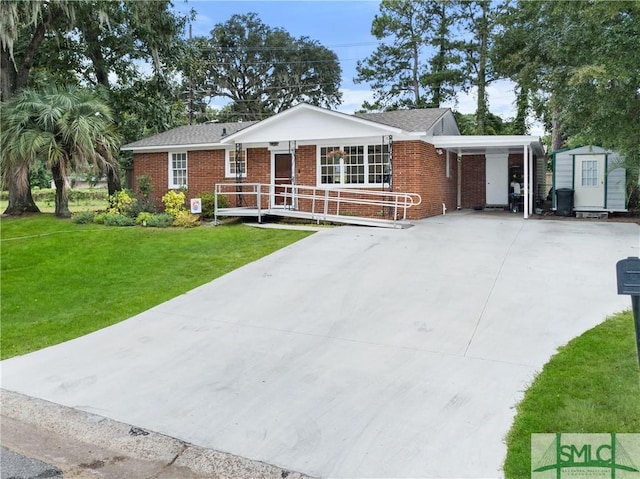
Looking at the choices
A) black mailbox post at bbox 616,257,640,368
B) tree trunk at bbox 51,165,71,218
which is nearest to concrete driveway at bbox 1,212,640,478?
black mailbox post at bbox 616,257,640,368

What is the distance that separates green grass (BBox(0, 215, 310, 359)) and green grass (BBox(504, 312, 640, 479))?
5.71 m

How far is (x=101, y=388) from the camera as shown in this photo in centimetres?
508

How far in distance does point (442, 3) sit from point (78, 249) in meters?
27.1

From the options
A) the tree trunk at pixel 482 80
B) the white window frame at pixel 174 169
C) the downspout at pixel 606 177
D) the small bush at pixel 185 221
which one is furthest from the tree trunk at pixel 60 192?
the tree trunk at pixel 482 80

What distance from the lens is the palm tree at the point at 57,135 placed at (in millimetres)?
15094

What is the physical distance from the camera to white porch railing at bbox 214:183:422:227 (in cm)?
1441

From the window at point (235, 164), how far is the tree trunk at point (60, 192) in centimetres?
532

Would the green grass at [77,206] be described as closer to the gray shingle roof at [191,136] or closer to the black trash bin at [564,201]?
the gray shingle roof at [191,136]

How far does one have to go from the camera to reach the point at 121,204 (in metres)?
16.7

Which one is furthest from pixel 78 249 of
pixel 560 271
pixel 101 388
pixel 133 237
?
pixel 560 271

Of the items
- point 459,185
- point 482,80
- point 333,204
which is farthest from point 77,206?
point 482,80

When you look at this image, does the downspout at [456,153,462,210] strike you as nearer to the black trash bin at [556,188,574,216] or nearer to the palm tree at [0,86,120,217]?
the black trash bin at [556,188,574,216]

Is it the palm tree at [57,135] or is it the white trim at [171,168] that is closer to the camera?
the palm tree at [57,135]

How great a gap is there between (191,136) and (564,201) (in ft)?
44.7
